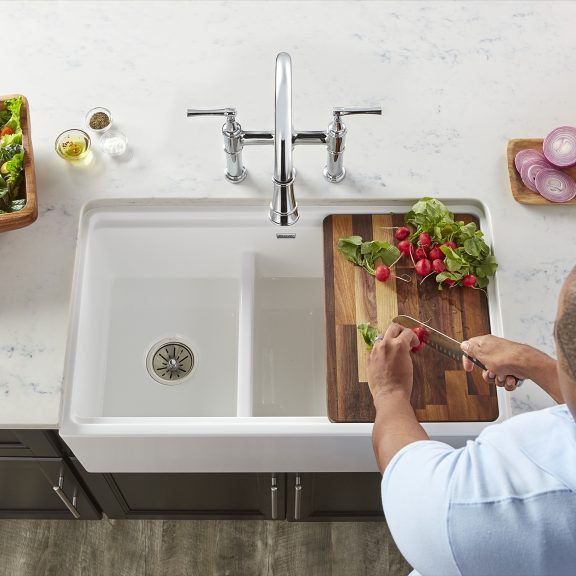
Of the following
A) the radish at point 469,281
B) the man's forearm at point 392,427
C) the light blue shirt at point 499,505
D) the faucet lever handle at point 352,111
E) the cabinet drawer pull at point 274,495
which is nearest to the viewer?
the light blue shirt at point 499,505

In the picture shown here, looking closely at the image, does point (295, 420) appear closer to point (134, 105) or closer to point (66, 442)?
point (66, 442)

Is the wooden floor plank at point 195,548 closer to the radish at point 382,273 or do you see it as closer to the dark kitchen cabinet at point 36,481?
the dark kitchen cabinet at point 36,481

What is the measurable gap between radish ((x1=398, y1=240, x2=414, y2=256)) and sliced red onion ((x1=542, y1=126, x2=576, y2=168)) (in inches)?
14.9

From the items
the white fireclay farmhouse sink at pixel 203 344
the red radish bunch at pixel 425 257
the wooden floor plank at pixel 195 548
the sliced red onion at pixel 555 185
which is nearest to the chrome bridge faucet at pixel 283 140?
the white fireclay farmhouse sink at pixel 203 344

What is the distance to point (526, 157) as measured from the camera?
1.50 meters

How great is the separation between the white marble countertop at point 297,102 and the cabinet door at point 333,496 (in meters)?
0.59

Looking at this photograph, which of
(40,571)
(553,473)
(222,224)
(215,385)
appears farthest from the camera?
(40,571)

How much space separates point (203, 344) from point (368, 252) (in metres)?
0.54

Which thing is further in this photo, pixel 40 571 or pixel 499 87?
pixel 40 571

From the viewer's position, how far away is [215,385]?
1687 mm

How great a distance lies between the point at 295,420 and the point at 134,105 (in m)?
0.85

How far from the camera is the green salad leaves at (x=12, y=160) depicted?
1.41 metres

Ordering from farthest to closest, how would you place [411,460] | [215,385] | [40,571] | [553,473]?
[40,571] < [215,385] < [411,460] < [553,473]

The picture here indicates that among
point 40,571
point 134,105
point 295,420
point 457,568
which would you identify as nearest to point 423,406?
point 295,420
